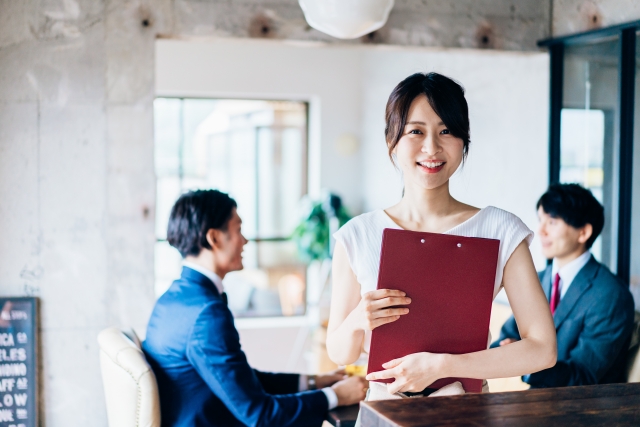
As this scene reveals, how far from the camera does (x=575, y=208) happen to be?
2.58 metres

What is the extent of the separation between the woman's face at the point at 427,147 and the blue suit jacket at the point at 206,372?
829 mm

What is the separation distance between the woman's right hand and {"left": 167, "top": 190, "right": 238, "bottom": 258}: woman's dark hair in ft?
3.07

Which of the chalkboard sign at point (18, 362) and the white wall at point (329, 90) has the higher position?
the white wall at point (329, 90)

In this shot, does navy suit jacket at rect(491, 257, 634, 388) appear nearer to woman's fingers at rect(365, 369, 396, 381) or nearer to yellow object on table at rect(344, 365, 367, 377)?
yellow object on table at rect(344, 365, 367, 377)

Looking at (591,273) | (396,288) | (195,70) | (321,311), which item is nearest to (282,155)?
(195,70)

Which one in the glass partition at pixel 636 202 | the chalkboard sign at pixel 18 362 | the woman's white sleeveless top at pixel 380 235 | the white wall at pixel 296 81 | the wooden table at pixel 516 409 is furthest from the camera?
the white wall at pixel 296 81

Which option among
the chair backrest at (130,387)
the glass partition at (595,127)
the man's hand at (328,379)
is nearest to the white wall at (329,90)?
the glass partition at (595,127)

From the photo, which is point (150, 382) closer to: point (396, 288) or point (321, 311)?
point (396, 288)

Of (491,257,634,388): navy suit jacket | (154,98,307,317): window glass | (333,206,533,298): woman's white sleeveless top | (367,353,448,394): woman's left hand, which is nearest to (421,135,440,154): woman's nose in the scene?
(333,206,533,298): woman's white sleeveless top

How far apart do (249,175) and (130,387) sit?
4501 mm

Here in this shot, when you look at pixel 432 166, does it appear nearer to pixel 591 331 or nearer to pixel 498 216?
pixel 498 216

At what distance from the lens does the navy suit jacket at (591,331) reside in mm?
2383

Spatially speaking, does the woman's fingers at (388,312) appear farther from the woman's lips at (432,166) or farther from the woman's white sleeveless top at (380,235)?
the woman's lips at (432,166)

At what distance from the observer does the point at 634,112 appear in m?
3.01
